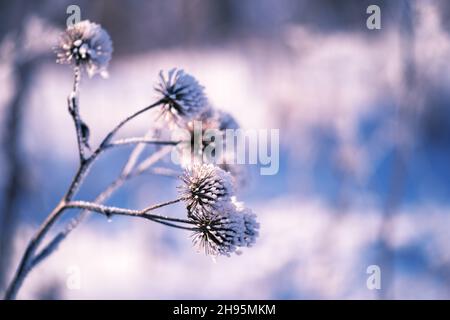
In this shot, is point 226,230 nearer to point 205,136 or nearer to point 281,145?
point 205,136

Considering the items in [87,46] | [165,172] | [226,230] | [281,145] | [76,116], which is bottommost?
[226,230]

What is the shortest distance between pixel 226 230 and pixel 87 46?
56 cm

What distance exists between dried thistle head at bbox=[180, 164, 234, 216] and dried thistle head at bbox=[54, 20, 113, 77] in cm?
41

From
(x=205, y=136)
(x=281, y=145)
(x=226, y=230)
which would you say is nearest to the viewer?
(x=226, y=230)

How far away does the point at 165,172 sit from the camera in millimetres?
1257

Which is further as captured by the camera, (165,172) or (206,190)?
(165,172)

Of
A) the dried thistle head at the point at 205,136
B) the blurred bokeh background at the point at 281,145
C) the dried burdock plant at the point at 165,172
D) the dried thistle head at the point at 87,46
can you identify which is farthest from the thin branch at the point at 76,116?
the blurred bokeh background at the point at 281,145

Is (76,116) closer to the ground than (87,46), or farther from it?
closer to the ground

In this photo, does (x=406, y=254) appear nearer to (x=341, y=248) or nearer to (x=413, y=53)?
(x=341, y=248)

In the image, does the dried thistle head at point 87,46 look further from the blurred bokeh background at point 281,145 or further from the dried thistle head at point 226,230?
the blurred bokeh background at point 281,145

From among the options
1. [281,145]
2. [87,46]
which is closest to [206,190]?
[87,46]

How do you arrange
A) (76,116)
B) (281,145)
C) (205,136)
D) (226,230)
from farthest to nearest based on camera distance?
(281,145), (205,136), (76,116), (226,230)
